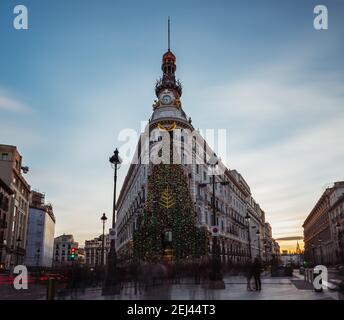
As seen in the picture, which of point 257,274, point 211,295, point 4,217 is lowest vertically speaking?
point 211,295

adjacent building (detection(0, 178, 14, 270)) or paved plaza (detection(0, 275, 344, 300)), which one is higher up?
adjacent building (detection(0, 178, 14, 270))

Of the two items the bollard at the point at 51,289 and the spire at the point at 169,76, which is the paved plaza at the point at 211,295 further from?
the spire at the point at 169,76

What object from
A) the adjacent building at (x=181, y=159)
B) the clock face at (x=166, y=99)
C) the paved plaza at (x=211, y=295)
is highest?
the clock face at (x=166, y=99)

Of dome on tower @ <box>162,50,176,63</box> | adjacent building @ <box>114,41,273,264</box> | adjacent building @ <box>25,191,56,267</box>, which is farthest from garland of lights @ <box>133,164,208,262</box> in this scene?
adjacent building @ <box>25,191,56,267</box>

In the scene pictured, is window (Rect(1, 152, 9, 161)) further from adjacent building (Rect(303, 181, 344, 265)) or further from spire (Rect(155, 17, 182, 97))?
adjacent building (Rect(303, 181, 344, 265))

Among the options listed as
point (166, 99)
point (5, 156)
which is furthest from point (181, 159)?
point (5, 156)

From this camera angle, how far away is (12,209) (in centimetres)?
5609

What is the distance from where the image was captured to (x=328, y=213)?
76250 mm

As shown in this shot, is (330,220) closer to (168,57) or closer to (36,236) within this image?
(168,57)

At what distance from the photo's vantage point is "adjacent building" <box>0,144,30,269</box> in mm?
52912

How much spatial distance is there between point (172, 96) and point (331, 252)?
52.3 meters

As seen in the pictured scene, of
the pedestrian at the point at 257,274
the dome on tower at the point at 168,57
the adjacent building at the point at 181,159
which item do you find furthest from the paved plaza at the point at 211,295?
the dome on tower at the point at 168,57

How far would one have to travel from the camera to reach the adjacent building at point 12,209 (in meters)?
52.9
